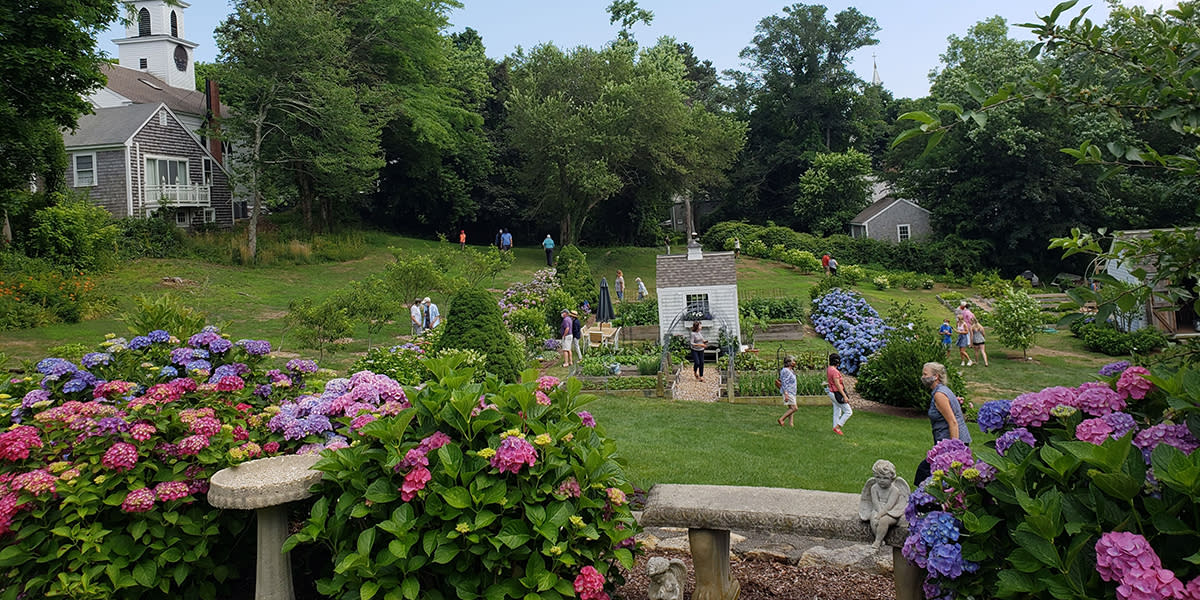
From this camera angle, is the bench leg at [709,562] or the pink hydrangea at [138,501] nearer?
the pink hydrangea at [138,501]

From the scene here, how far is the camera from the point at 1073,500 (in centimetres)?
314

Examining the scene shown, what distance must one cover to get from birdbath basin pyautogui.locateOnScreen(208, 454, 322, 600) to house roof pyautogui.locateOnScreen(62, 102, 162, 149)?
33.0 metres

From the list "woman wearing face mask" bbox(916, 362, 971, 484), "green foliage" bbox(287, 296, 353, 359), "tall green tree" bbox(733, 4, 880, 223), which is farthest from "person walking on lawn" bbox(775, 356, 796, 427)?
"tall green tree" bbox(733, 4, 880, 223)

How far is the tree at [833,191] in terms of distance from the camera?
50031 mm

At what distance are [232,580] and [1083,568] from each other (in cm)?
456

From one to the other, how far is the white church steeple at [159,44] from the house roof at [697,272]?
35.2 metres

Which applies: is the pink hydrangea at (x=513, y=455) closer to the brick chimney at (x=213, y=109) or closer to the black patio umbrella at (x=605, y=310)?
the black patio umbrella at (x=605, y=310)

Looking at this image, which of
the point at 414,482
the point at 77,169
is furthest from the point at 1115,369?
the point at 77,169

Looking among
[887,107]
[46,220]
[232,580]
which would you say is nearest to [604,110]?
[46,220]

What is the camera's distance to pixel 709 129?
40406 mm

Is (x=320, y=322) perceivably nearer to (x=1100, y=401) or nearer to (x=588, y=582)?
(x=588, y=582)

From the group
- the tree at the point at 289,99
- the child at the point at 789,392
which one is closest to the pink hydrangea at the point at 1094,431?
the child at the point at 789,392

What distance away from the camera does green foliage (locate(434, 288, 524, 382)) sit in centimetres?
1253

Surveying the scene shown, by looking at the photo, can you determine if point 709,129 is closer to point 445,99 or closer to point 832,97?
point 445,99
